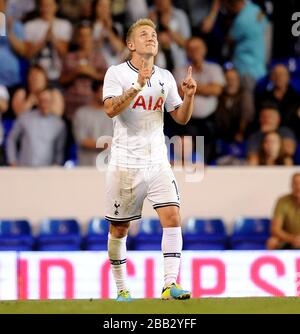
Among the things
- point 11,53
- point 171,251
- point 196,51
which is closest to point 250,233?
point 196,51

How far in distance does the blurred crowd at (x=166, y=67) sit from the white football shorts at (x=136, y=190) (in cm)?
464

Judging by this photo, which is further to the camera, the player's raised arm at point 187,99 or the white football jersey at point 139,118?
the white football jersey at point 139,118

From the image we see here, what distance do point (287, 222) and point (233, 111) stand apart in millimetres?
1527

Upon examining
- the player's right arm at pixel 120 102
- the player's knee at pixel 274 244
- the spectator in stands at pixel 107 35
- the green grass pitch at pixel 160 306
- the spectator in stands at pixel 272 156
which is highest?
the spectator in stands at pixel 107 35

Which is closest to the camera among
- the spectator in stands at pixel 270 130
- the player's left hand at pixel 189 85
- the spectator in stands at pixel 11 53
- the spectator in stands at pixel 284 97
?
the player's left hand at pixel 189 85

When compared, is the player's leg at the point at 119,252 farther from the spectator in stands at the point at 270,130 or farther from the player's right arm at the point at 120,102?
the spectator in stands at the point at 270,130

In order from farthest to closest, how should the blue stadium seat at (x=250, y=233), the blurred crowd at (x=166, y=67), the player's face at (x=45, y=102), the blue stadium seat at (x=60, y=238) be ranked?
the blurred crowd at (x=166, y=67) < the player's face at (x=45, y=102) < the blue stadium seat at (x=250, y=233) < the blue stadium seat at (x=60, y=238)

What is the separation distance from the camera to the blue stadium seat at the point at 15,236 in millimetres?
13344

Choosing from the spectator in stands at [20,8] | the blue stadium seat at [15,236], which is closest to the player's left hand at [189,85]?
the blue stadium seat at [15,236]

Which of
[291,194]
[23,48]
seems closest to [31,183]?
[23,48]

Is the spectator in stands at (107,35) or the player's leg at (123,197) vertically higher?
the spectator in stands at (107,35)

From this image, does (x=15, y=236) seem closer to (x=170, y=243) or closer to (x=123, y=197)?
(x=123, y=197)

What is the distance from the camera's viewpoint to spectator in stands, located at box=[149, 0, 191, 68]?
1450cm
